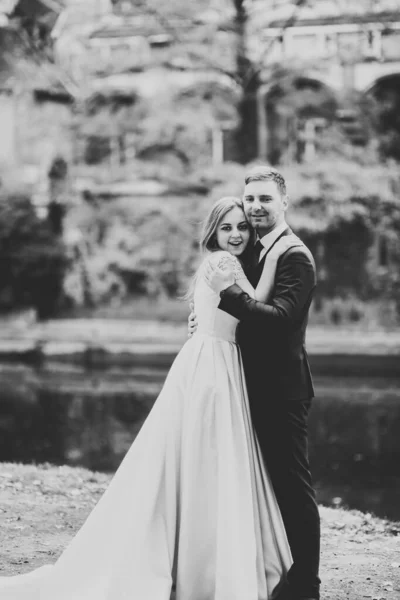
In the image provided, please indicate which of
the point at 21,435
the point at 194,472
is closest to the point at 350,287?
the point at 21,435

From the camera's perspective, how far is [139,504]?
374 centimetres

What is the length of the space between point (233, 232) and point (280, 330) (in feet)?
1.87

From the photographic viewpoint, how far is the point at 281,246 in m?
3.83

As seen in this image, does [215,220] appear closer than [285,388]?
No

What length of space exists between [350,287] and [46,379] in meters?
9.43

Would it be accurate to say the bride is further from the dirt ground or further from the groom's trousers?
the dirt ground

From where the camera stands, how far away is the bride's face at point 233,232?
12.9 ft

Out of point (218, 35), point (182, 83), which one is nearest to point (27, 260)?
point (182, 83)

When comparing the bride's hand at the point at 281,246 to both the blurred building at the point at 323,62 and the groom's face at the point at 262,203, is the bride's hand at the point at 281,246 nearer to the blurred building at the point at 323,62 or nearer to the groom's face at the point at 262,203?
the groom's face at the point at 262,203

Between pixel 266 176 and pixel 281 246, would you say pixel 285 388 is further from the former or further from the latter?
pixel 266 176

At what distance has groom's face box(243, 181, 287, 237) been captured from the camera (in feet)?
12.6

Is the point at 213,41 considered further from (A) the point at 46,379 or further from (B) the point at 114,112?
(A) the point at 46,379

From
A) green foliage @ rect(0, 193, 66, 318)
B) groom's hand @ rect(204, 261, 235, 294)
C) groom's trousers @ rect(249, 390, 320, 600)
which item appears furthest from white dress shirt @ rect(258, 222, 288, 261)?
green foliage @ rect(0, 193, 66, 318)

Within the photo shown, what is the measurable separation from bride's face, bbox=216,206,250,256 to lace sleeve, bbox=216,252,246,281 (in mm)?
105
